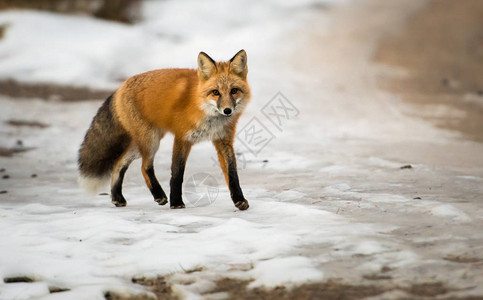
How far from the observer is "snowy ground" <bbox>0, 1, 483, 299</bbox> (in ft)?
12.3

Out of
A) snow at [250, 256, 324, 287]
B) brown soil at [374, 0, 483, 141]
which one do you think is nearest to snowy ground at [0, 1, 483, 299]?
snow at [250, 256, 324, 287]

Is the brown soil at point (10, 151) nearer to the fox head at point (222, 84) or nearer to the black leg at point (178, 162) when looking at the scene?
the black leg at point (178, 162)

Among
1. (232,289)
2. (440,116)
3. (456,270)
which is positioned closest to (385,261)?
(456,270)

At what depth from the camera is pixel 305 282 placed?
348 centimetres

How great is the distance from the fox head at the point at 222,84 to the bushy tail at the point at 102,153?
4.23ft

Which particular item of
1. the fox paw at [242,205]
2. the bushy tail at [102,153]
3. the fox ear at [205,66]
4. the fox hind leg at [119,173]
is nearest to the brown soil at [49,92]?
the bushy tail at [102,153]

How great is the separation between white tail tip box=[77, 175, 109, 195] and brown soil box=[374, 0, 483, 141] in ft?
19.9

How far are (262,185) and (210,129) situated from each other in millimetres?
1496

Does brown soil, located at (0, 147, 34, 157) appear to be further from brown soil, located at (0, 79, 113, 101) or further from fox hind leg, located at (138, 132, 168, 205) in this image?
fox hind leg, located at (138, 132, 168, 205)

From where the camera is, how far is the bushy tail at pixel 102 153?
6086 millimetres

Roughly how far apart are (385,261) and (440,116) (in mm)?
7898

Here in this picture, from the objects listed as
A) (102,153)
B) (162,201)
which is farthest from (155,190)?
(102,153)

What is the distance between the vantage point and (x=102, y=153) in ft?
20.1

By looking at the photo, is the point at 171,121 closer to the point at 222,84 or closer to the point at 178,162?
the point at 178,162
